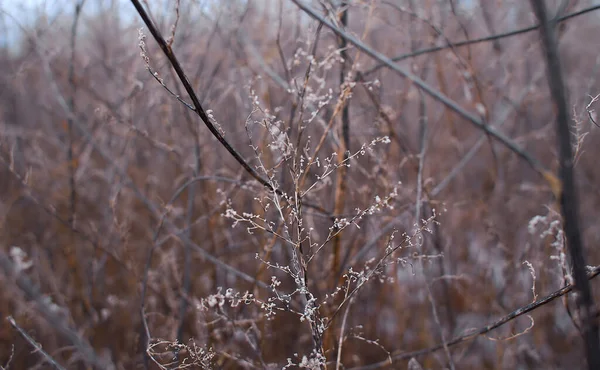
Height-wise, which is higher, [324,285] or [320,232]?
[320,232]

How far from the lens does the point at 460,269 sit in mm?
3219

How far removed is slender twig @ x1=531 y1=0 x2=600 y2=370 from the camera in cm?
71

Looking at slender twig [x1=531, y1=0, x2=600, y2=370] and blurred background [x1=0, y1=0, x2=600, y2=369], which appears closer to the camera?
slender twig [x1=531, y1=0, x2=600, y2=370]

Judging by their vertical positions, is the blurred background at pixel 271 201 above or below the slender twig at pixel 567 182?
above

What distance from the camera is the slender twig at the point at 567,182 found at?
0.71 metres

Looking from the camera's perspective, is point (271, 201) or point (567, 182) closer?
point (567, 182)

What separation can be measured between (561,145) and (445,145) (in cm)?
287

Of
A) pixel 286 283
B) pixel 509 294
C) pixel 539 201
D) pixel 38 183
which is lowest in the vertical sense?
pixel 509 294

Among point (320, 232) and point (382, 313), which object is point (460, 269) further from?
point (320, 232)

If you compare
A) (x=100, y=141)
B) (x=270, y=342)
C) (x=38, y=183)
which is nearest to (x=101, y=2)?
(x=100, y=141)

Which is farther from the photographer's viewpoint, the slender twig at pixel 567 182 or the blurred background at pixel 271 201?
the blurred background at pixel 271 201

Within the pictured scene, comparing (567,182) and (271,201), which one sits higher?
(271,201)

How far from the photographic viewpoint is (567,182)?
0.73m

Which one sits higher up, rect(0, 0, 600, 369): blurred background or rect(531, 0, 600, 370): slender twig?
rect(0, 0, 600, 369): blurred background
